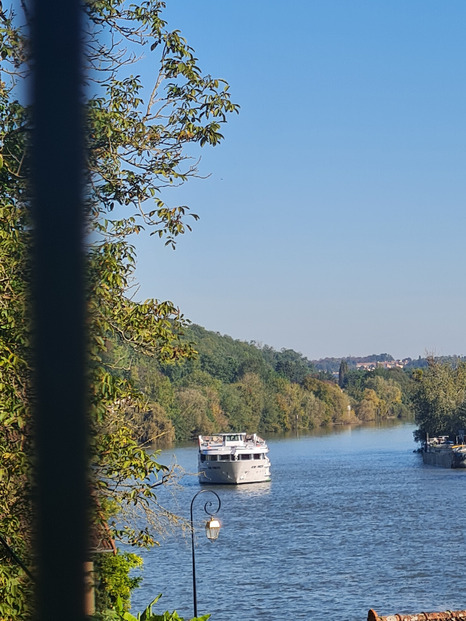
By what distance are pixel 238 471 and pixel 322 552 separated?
18.1 metres

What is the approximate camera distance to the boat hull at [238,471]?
1542 inches

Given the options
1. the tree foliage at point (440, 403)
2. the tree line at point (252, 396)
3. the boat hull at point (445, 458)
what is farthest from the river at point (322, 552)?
the tree foliage at point (440, 403)

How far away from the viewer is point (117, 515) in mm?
6484

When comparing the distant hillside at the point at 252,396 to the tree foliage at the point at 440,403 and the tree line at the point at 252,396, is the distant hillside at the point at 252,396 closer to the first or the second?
the tree line at the point at 252,396

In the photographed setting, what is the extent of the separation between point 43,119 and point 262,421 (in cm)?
7051

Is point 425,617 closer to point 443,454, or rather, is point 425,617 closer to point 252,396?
point 443,454

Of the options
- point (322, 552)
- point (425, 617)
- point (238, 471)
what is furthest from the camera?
point (238, 471)

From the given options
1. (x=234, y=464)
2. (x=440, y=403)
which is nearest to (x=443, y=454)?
(x=440, y=403)

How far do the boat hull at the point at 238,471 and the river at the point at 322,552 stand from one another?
72 cm

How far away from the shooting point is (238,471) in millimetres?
39406

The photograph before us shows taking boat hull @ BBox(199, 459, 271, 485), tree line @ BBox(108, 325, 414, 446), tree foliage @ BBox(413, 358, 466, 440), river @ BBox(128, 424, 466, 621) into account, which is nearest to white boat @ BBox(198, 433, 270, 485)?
boat hull @ BBox(199, 459, 271, 485)

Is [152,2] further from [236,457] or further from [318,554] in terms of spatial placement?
[236,457]

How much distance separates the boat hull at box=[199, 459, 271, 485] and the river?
72 centimetres

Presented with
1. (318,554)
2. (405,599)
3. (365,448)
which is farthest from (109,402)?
(365,448)
